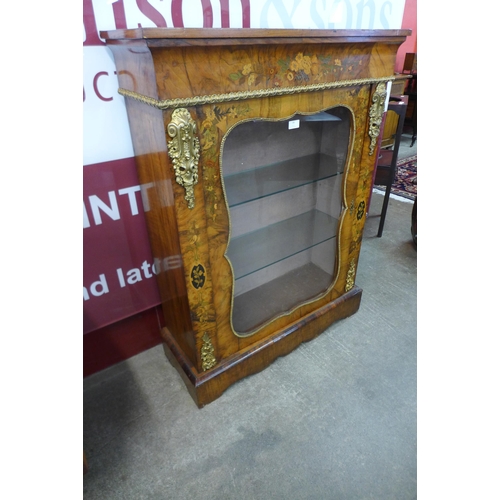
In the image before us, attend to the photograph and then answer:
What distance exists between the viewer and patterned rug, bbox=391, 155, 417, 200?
139 inches

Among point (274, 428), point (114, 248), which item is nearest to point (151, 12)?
point (114, 248)

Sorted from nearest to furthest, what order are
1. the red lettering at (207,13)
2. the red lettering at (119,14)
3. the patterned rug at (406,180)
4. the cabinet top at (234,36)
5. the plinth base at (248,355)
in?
the cabinet top at (234,36) → the red lettering at (119,14) → the red lettering at (207,13) → the plinth base at (248,355) → the patterned rug at (406,180)

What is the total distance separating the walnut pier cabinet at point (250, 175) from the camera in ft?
3.26

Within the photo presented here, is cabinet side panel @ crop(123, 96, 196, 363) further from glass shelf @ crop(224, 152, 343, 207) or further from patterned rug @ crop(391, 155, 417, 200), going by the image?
patterned rug @ crop(391, 155, 417, 200)

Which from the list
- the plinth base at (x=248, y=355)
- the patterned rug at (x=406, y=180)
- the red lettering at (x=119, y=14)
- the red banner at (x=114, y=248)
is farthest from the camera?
the patterned rug at (x=406, y=180)

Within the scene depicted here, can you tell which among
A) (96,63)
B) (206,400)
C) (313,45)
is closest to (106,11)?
(96,63)

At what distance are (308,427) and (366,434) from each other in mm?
226

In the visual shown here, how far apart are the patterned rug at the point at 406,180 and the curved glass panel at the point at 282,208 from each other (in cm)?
207

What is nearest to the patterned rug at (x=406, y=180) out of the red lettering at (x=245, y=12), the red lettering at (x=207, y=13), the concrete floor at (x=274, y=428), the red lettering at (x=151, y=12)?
the concrete floor at (x=274, y=428)

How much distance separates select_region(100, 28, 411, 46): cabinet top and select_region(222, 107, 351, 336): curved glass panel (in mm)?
244

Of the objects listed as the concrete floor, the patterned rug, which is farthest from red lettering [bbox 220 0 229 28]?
the patterned rug

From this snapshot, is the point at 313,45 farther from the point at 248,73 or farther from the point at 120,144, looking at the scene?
the point at 120,144

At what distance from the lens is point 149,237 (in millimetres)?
1523

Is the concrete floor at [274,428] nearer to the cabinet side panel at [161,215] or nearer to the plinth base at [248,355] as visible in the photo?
the plinth base at [248,355]
